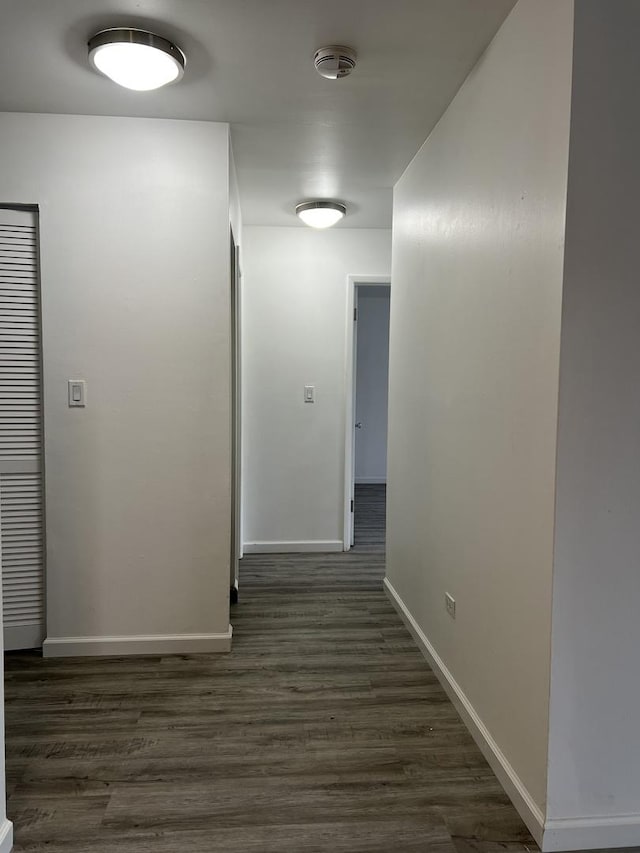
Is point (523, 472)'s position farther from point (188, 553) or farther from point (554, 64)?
point (188, 553)

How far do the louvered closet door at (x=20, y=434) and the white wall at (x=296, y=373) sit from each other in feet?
6.33

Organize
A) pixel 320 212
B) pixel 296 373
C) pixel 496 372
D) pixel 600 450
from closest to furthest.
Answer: pixel 600 450
pixel 496 372
pixel 320 212
pixel 296 373

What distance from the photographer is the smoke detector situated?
2162mm

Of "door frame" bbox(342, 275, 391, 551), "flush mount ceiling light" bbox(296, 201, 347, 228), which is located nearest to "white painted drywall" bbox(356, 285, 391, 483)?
"door frame" bbox(342, 275, 391, 551)

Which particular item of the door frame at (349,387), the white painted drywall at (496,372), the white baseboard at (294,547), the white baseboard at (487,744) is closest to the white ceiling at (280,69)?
the white painted drywall at (496,372)

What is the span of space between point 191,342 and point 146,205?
25.9 inches

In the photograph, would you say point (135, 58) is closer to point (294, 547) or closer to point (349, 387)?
point (349, 387)

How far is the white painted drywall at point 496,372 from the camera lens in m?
1.71

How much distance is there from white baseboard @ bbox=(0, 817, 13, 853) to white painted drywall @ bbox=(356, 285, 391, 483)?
660 centimetres

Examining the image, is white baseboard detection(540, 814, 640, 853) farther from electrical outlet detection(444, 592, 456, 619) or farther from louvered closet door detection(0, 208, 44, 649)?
louvered closet door detection(0, 208, 44, 649)

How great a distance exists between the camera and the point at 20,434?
115 inches

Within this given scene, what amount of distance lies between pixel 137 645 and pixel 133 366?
4.37 ft

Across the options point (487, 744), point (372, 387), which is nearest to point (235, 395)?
point (487, 744)

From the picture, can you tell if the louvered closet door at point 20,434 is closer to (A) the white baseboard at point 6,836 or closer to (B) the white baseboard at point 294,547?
(A) the white baseboard at point 6,836
